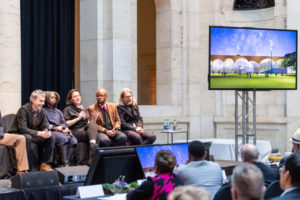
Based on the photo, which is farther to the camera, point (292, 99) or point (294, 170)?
point (292, 99)

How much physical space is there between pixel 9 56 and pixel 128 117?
6.67ft

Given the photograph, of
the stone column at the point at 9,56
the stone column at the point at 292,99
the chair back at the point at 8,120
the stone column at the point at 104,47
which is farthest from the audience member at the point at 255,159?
the stone column at the point at 292,99

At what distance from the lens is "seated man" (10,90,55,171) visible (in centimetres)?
711

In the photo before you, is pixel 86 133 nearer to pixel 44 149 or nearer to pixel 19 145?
pixel 44 149

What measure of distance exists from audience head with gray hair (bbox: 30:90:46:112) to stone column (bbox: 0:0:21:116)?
119 cm

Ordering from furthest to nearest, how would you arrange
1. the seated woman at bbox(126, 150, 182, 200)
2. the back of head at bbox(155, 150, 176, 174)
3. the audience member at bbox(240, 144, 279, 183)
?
the audience member at bbox(240, 144, 279, 183), the back of head at bbox(155, 150, 176, 174), the seated woman at bbox(126, 150, 182, 200)

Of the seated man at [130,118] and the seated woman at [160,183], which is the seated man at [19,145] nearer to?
the seated man at [130,118]

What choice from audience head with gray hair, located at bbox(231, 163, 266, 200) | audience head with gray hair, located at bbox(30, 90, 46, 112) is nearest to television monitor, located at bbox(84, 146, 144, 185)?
audience head with gray hair, located at bbox(231, 163, 266, 200)

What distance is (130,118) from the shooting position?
8492 millimetres

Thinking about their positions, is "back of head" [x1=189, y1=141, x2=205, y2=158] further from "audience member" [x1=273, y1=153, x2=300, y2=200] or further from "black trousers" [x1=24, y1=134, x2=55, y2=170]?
"black trousers" [x1=24, y1=134, x2=55, y2=170]

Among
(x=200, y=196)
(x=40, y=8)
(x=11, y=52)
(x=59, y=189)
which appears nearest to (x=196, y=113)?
(x=40, y=8)

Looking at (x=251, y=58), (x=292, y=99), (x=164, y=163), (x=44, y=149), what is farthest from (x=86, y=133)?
(x=292, y=99)

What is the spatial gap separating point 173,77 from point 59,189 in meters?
6.27

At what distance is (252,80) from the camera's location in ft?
30.2
